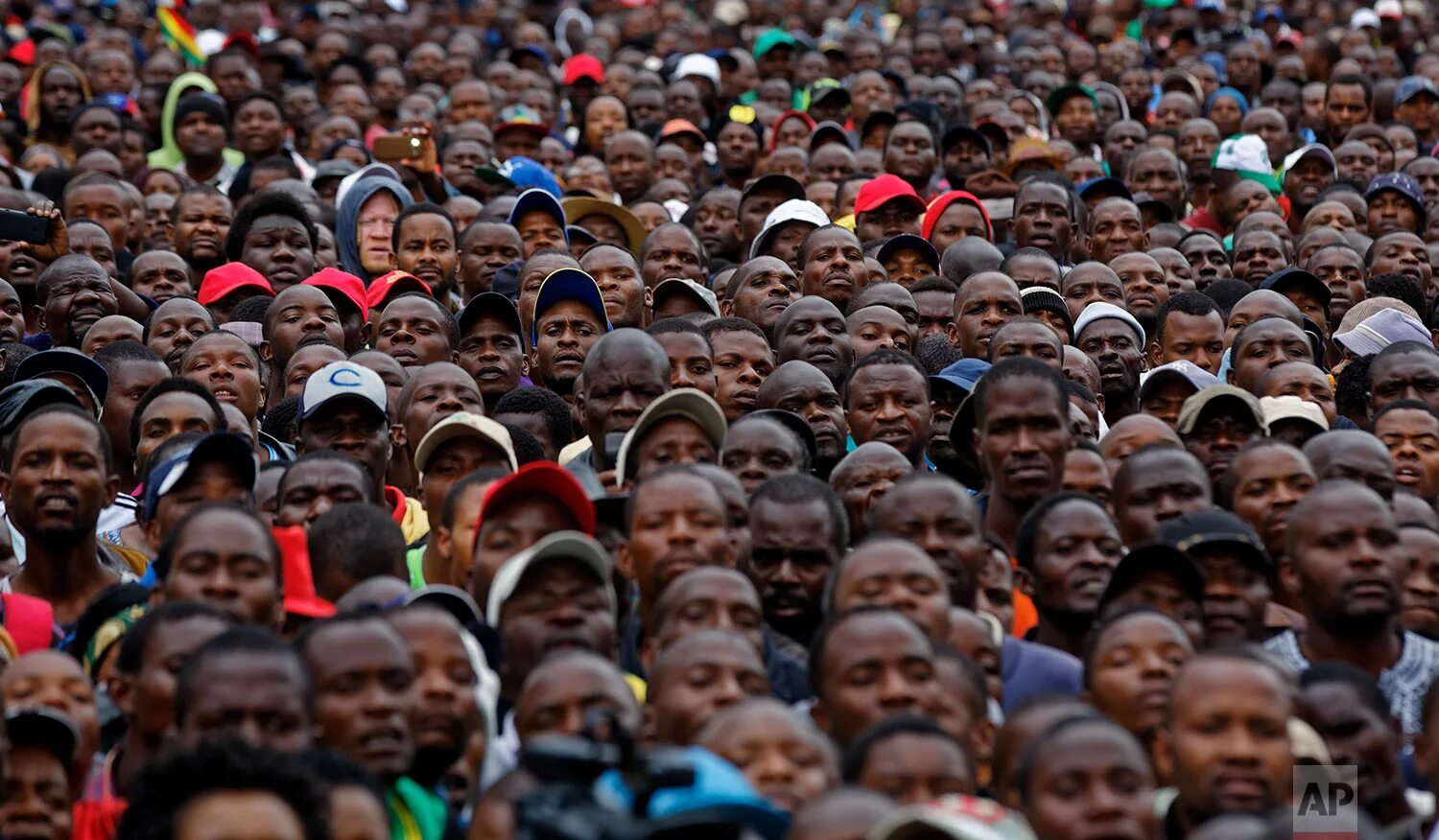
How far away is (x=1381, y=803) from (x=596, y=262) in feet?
18.8

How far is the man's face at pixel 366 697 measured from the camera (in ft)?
20.8

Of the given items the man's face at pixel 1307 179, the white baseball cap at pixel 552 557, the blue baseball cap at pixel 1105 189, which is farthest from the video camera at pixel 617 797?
the man's face at pixel 1307 179

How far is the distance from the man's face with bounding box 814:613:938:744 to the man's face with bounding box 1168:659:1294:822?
0.71 m

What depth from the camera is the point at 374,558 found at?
798 centimetres

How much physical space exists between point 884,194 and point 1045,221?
898 mm

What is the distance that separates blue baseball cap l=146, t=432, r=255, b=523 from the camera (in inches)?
326

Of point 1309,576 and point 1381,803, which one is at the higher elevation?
point 1309,576

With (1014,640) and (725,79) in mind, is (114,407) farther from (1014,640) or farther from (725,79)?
(725,79)

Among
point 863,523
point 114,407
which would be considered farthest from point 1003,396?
point 114,407

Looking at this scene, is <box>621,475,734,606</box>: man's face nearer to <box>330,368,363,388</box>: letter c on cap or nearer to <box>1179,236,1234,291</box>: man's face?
<box>330,368,363,388</box>: letter c on cap

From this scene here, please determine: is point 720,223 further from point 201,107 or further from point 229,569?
point 229,569

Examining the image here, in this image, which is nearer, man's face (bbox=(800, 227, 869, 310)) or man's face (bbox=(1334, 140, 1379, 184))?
man's face (bbox=(800, 227, 869, 310))

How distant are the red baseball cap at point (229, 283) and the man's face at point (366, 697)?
5.58 m

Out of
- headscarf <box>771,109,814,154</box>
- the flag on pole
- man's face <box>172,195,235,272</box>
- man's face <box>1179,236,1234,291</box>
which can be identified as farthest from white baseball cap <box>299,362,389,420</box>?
the flag on pole
